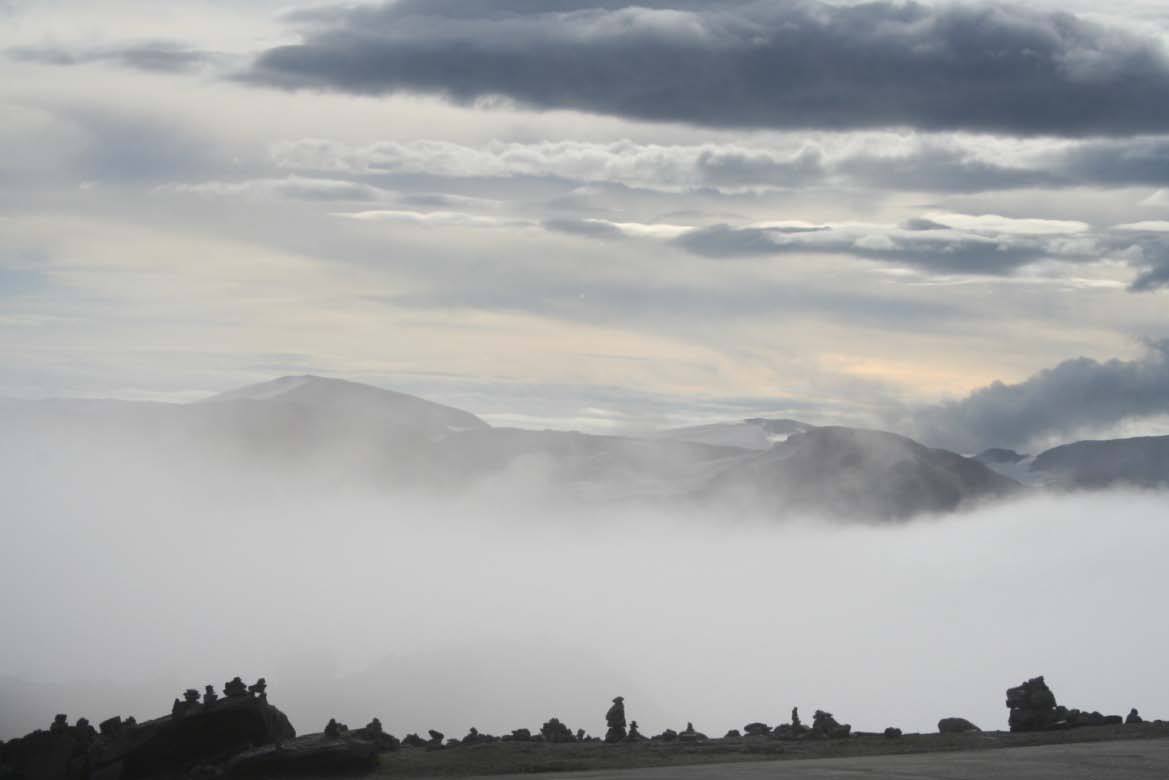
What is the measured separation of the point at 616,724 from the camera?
63.2 meters

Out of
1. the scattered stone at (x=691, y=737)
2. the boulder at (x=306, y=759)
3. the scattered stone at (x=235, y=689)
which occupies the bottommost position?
the boulder at (x=306, y=759)

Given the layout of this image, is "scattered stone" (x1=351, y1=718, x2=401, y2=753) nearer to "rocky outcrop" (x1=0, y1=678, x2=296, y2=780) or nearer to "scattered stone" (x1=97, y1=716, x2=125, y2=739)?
"rocky outcrop" (x1=0, y1=678, x2=296, y2=780)

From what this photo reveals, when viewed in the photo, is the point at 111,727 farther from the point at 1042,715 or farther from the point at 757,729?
the point at 1042,715

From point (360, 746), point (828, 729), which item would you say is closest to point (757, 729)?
point (828, 729)

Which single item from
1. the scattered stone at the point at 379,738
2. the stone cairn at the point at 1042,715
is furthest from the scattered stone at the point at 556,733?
the stone cairn at the point at 1042,715

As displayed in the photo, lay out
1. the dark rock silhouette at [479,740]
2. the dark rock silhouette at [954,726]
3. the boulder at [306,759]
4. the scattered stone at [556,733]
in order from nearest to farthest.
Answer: the boulder at [306,759]
the dark rock silhouette at [479,740]
the scattered stone at [556,733]
the dark rock silhouette at [954,726]

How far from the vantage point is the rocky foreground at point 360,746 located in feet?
172

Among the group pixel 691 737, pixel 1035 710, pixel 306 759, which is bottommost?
pixel 306 759

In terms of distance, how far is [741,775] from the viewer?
4672 cm

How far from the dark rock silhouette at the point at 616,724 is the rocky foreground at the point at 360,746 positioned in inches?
4.8

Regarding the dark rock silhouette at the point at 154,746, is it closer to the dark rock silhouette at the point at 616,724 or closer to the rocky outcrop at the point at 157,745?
the rocky outcrop at the point at 157,745

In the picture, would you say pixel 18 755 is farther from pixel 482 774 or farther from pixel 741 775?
pixel 741 775

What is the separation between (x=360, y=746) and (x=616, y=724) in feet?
45.1

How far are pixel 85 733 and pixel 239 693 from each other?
5.85 meters
